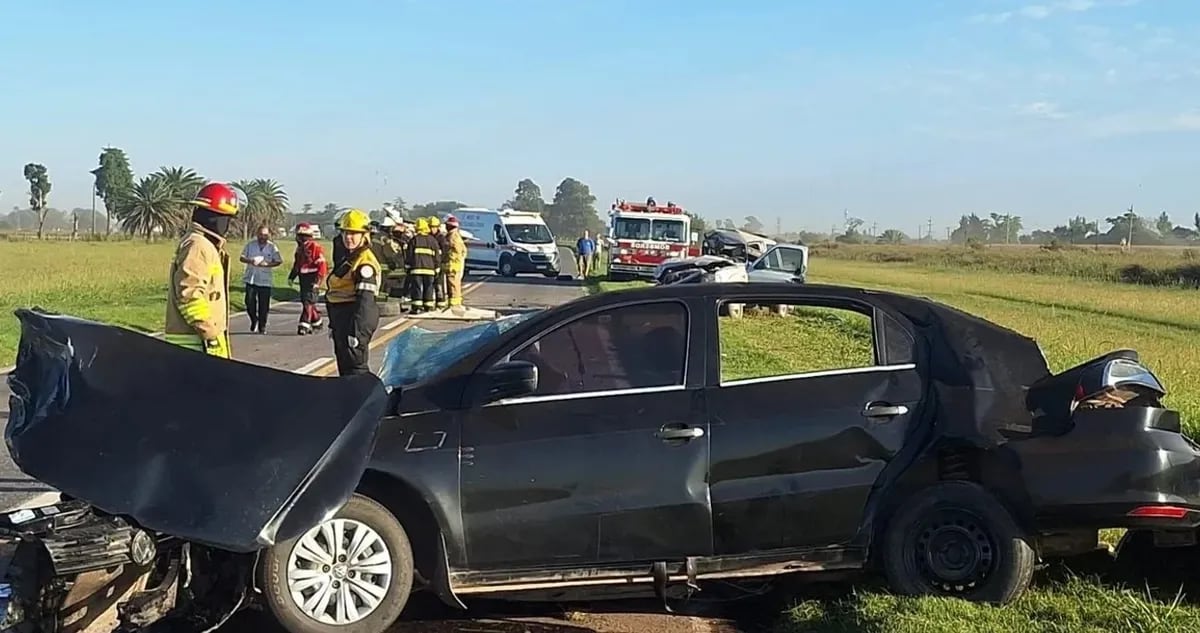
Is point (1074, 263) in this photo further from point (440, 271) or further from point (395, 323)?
point (395, 323)

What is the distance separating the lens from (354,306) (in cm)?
1018

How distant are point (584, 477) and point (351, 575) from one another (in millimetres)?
1041

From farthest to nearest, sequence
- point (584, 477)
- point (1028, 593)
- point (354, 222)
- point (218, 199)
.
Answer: point (354, 222) → point (218, 199) → point (1028, 593) → point (584, 477)

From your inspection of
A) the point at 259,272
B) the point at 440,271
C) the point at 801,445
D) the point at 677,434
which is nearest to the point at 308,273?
the point at 259,272

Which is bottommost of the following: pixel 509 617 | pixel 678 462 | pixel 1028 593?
pixel 509 617

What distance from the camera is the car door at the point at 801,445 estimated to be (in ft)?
17.3

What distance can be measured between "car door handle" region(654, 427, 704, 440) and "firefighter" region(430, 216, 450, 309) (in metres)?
16.6

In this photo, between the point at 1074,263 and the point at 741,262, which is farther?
the point at 1074,263

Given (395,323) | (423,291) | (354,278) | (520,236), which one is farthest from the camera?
(520,236)

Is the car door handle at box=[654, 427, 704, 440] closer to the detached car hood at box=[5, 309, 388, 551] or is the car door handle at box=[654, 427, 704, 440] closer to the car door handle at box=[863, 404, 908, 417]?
the car door handle at box=[863, 404, 908, 417]

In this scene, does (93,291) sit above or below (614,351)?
below

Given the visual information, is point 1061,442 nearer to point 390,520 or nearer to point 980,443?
point 980,443

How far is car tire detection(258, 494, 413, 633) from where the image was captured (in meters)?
4.95

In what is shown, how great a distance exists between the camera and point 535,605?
5.76 metres
